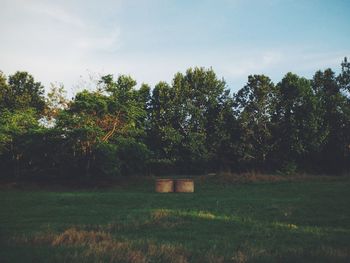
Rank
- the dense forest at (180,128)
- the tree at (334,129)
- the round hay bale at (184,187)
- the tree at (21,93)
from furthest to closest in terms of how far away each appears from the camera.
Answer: the tree at (21,93) < the tree at (334,129) < the dense forest at (180,128) < the round hay bale at (184,187)

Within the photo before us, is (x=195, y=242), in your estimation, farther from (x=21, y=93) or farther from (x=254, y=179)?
(x=21, y=93)

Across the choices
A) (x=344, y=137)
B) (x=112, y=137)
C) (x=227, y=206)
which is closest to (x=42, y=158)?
(x=112, y=137)

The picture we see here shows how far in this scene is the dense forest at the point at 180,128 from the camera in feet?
126

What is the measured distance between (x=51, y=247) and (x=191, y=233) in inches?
178

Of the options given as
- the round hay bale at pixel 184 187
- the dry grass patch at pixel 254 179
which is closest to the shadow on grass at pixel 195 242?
the round hay bale at pixel 184 187

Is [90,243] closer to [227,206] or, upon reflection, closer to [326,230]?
[326,230]

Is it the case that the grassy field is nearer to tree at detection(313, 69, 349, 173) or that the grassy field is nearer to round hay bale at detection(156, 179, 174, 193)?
round hay bale at detection(156, 179, 174, 193)

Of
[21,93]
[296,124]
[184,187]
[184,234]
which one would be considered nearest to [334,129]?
[296,124]

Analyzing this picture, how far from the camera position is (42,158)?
130 ft

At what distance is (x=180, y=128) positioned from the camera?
51469 mm

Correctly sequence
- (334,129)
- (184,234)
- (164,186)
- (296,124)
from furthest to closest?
(334,129) < (296,124) < (164,186) < (184,234)

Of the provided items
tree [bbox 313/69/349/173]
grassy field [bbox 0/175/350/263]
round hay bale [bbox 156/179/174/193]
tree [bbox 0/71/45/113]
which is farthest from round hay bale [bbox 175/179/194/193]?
tree [bbox 0/71/45/113]

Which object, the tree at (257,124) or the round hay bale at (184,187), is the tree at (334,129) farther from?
the round hay bale at (184,187)

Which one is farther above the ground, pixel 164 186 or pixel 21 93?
pixel 21 93
